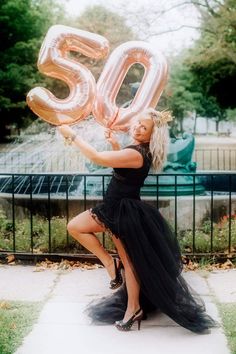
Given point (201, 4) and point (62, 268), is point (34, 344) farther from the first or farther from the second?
point (201, 4)

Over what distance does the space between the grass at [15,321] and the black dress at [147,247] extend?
0.59 meters

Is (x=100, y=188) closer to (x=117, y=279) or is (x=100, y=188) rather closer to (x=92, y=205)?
(x=92, y=205)

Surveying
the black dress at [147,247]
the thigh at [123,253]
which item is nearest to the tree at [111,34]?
the black dress at [147,247]

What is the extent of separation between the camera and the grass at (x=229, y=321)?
4.17 metres

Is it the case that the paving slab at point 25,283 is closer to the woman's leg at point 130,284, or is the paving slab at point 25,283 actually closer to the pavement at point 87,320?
the pavement at point 87,320

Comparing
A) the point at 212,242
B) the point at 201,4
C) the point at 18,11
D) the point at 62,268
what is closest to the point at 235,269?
the point at 212,242

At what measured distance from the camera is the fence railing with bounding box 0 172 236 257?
271 inches

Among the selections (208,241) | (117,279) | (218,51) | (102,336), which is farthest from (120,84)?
(218,51)

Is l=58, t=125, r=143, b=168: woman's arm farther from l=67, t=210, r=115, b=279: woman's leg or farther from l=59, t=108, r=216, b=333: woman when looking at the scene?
l=67, t=210, r=115, b=279: woman's leg

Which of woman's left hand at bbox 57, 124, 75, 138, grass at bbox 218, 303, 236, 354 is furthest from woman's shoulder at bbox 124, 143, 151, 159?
grass at bbox 218, 303, 236, 354

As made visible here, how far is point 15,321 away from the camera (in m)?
4.65

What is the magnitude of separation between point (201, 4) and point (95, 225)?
2023cm

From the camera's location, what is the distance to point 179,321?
4398 millimetres

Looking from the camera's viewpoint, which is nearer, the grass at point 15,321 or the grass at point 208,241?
the grass at point 15,321
